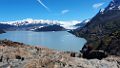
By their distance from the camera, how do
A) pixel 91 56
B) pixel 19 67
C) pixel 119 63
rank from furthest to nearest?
pixel 91 56
pixel 119 63
pixel 19 67

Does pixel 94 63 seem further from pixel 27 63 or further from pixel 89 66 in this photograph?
pixel 27 63

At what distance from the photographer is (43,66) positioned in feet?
44.0

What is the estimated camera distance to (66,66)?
45.1ft

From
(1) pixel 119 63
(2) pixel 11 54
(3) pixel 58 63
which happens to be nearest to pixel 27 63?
(3) pixel 58 63

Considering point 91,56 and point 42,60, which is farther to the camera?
point 91,56

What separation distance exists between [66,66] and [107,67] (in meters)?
2.27

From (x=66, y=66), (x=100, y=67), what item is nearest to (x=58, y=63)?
(x=66, y=66)

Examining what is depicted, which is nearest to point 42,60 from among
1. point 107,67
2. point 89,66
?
point 89,66

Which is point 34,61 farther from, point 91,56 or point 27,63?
point 91,56

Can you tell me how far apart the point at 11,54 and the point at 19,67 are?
3.17m

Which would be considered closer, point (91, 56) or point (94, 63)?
point (94, 63)

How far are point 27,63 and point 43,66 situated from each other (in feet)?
3.07

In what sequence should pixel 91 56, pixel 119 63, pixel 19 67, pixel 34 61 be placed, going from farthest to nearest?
1. pixel 91 56
2. pixel 119 63
3. pixel 34 61
4. pixel 19 67

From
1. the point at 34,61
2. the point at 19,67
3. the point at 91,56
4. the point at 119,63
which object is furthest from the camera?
the point at 91,56
